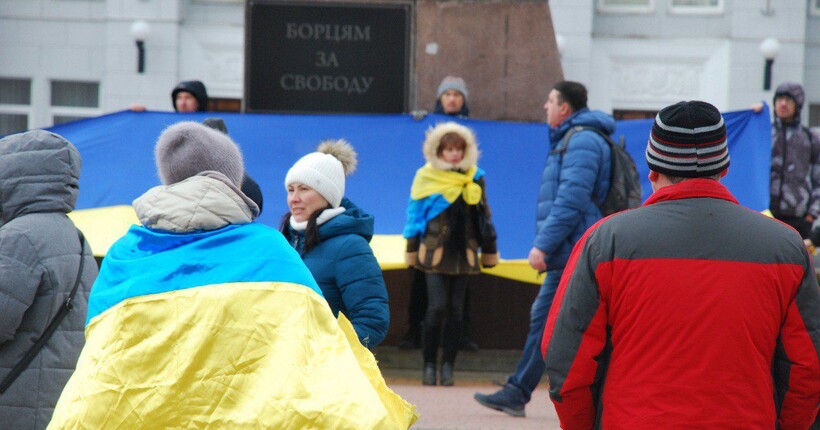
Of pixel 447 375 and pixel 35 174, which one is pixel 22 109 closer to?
pixel 447 375

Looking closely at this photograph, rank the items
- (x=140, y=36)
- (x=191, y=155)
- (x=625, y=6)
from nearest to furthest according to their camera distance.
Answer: (x=191, y=155), (x=140, y=36), (x=625, y=6)

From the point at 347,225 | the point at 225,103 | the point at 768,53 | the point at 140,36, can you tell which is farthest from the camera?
the point at 225,103

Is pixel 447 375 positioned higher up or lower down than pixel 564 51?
lower down

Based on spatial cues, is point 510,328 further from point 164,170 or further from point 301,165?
point 164,170

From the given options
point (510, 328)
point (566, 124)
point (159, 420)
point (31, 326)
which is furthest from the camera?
point (510, 328)

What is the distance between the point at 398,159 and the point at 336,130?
54cm

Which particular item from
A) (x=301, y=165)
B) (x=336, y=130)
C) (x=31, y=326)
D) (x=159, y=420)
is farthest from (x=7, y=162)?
(x=336, y=130)

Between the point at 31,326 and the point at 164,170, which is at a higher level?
the point at 164,170

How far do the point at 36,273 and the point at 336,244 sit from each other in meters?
1.13

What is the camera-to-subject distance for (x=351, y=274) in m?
4.87

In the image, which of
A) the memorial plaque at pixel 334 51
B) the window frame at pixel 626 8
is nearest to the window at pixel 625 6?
the window frame at pixel 626 8

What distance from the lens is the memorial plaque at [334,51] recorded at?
10039 mm

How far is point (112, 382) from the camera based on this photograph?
3297 millimetres

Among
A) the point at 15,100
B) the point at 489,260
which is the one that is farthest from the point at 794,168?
the point at 15,100
